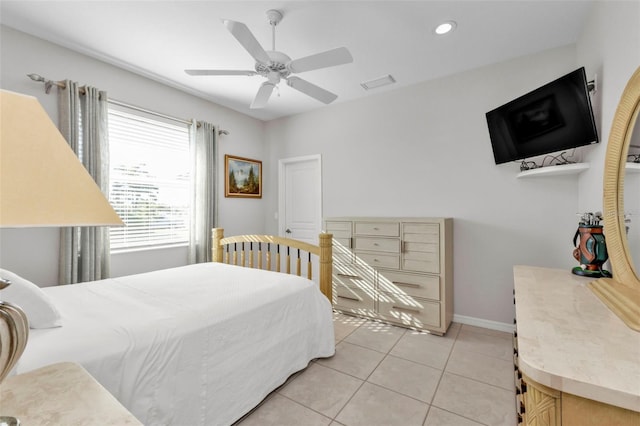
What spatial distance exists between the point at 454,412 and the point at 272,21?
3.02 meters

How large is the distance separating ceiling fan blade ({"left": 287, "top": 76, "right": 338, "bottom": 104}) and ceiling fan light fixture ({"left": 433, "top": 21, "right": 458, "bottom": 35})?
1.02 meters

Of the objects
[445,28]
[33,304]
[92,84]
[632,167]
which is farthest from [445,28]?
[92,84]

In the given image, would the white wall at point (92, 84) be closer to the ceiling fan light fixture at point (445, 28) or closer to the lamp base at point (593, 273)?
the ceiling fan light fixture at point (445, 28)

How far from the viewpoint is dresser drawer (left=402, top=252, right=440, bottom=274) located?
9.17 feet

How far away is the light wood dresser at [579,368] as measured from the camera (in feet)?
2.05

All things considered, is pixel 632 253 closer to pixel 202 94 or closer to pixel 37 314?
pixel 37 314

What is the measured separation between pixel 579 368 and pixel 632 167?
44.3 inches

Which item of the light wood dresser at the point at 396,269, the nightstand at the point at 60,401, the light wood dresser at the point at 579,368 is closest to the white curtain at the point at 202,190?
the light wood dresser at the point at 396,269

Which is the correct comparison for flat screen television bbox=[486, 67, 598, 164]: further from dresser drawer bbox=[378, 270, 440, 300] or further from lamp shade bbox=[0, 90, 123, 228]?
lamp shade bbox=[0, 90, 123, 228]

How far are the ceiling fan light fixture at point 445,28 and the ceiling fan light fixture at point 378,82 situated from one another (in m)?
0.78

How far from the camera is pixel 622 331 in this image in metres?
0.89

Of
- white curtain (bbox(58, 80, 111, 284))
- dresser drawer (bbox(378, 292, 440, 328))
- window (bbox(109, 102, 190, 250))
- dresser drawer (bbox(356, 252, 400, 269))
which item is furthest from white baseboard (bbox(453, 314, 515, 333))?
white curtain (bbox(58, 80, 111, 284))

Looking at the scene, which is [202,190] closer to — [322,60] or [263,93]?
[263,93]

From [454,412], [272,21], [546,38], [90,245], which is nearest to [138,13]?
[272,21]
